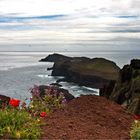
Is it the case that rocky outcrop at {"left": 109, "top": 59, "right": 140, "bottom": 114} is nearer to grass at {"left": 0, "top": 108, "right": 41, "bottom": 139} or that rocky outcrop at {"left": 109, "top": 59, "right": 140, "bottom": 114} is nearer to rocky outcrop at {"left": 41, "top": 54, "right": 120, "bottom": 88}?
grass at {"left": 0, "top": 108, "right": 41, "bottom": 139}

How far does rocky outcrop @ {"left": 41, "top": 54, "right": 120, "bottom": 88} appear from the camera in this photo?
12488 centimetres

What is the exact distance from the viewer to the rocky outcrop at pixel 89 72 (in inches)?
4916

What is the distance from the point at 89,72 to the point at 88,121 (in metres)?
124

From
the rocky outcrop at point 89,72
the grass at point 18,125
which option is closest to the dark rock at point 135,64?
the grass at point 18,125

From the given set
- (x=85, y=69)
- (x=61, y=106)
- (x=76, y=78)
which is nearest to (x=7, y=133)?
(x=61, y=106)

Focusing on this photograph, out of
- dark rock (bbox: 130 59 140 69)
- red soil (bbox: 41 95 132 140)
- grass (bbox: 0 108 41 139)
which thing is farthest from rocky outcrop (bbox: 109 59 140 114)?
grass (bbox: 0 108 41 139)

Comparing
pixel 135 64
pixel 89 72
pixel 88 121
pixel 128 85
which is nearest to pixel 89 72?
pixel 89 72

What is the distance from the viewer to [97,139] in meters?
9.09

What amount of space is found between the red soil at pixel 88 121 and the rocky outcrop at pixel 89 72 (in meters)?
103

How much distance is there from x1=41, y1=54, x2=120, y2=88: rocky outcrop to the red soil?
102860 mm

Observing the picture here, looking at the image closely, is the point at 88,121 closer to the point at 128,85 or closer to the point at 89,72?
the point at 128,85

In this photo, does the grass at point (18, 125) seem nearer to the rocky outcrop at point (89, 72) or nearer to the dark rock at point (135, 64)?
the dark rock at point (135, 64)

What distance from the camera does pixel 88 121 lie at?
10.5 metres

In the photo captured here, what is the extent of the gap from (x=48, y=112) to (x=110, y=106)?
193 cm
